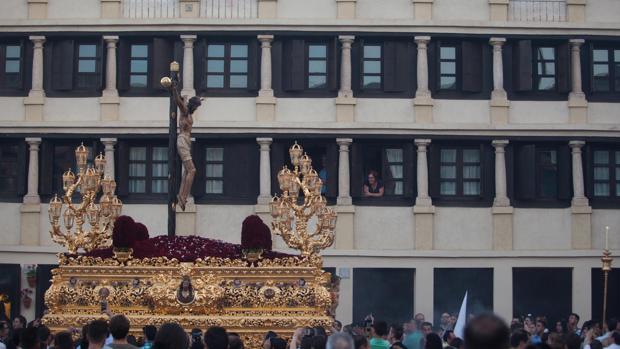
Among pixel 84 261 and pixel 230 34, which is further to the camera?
pixel 230 34

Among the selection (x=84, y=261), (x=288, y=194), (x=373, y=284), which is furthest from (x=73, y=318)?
(x=373, y=284)

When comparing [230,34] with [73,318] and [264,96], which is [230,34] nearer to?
[264,96]

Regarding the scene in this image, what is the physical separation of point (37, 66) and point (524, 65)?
14.4m

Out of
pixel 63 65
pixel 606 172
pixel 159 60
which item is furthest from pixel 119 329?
pixel 606 172

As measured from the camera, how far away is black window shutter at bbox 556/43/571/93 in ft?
130

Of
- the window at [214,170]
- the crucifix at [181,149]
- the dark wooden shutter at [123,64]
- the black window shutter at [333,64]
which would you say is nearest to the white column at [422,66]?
the black window shutter at [333,64]

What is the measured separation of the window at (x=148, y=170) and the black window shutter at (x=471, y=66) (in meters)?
9.10

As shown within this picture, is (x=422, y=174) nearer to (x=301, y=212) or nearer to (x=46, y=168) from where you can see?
A: (x=46, y=168)

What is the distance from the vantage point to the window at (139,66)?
130ft

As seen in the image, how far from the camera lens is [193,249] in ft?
74.0

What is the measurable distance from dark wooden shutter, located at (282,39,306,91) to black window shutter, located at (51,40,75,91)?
6.33m

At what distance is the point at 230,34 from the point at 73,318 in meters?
18.5

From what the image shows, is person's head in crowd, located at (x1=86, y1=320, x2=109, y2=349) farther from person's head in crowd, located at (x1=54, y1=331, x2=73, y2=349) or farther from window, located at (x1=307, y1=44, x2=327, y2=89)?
window, located at (x1=307, y1=44, x2=327, y2=89)

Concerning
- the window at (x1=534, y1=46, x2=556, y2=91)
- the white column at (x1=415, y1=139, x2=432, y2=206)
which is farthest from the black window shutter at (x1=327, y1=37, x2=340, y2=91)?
the window at (x1=534, y1=46, x2=556, y2=91)
